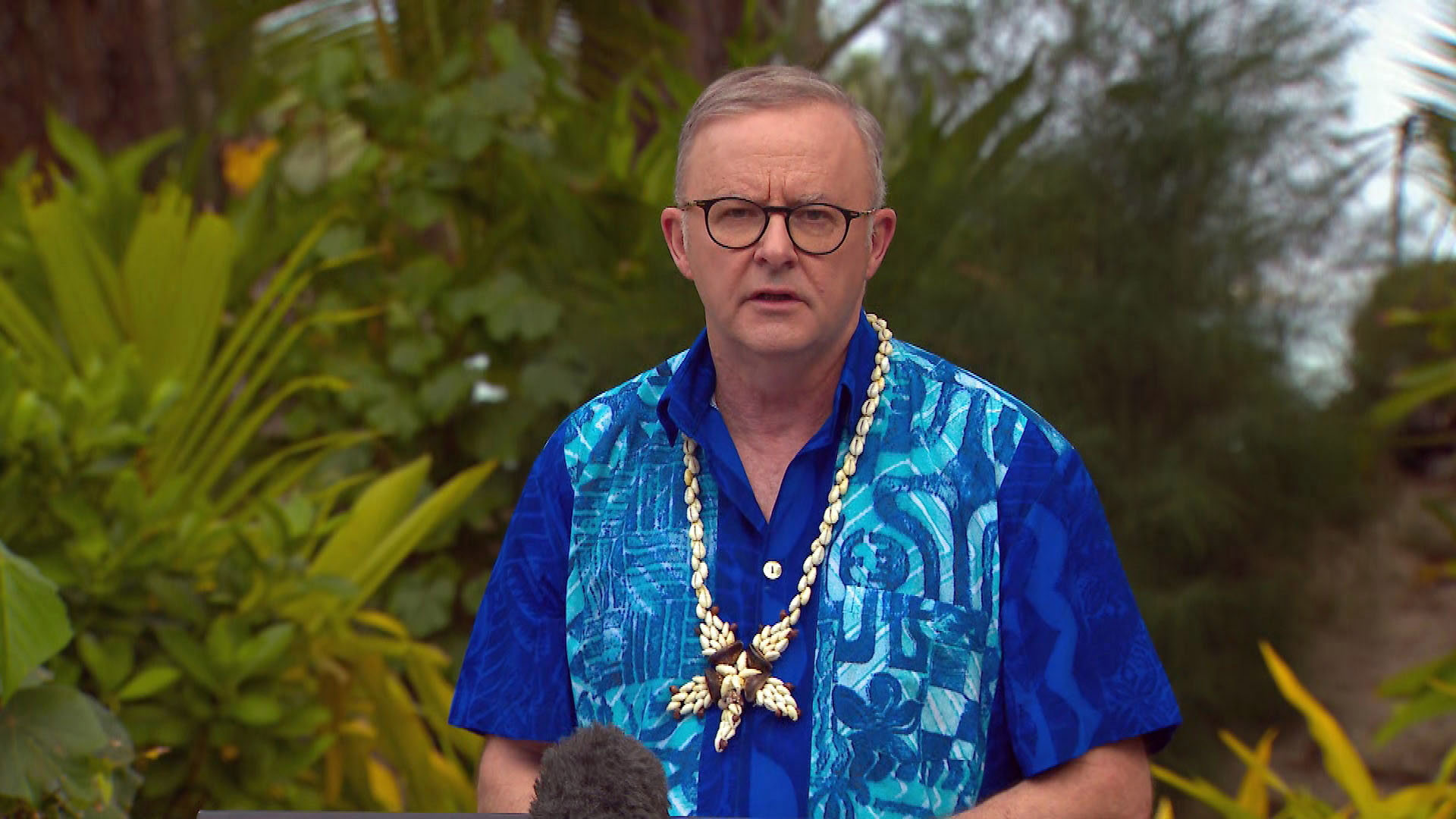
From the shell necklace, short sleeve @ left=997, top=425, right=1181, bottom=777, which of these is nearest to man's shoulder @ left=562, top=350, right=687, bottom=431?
the shell necklace

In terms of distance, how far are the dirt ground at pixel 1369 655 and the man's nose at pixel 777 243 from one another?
12.1 feet

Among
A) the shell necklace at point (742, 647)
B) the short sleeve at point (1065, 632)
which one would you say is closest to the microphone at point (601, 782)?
the shell necklace at point (742, 647)

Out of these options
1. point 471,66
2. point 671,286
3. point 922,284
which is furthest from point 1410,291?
point 471,66

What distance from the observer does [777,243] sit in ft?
4.83

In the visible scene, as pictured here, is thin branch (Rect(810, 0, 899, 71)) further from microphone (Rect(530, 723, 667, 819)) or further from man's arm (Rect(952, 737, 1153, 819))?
microphone (Rect(530, 723, 667, 819))

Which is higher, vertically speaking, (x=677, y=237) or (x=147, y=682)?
(x=677, y=237)

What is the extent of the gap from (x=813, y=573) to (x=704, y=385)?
0.81 feet

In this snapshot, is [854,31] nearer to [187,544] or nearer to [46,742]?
[187,544]

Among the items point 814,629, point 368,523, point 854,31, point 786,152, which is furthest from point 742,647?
point 854,31

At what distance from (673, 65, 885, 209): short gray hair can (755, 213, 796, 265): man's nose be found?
0.11 metres

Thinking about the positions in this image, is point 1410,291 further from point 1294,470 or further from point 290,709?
point 290,709

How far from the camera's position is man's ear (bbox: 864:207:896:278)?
5.16 feet

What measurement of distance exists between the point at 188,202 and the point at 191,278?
10.2 inches

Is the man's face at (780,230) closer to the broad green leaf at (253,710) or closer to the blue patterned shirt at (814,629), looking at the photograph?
the blue patterned shirt at (814,629)
